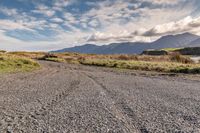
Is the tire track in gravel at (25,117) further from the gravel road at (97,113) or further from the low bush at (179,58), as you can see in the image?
the low bush at (179,58)

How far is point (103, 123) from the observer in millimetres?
7324

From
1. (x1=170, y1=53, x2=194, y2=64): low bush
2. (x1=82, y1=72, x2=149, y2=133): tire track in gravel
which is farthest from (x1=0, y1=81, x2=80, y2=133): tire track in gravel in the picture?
(x1=170, y1=53, x2=194, y2=64): low bush

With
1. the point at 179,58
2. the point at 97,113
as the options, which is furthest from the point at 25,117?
the point at 179,58

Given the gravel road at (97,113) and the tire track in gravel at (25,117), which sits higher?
Answer: the tire track in gravel at (25,117)

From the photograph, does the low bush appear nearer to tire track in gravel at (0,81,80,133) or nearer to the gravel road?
the gravel road

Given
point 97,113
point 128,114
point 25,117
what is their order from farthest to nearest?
point 97,113 → point 128,114 → point 25,117

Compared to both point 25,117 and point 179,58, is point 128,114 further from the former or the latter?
point 179,58

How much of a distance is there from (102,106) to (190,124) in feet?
11.5

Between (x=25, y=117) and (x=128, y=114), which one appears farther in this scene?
(x=128, y=114)

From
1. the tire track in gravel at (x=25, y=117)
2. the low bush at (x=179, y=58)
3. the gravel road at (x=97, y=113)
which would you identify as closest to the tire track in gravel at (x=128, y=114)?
the gravel road at (x=97, y=113)

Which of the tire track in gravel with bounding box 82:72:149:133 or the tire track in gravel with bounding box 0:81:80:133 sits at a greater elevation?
the tire track in gravel with bounding box 0:81:80:133

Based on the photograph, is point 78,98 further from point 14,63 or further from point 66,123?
point 14,63

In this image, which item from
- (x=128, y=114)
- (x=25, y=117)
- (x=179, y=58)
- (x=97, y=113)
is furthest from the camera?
(x=179, y=58)

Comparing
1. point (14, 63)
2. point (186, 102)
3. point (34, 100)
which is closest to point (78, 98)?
point (34, 100)
